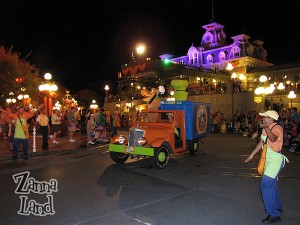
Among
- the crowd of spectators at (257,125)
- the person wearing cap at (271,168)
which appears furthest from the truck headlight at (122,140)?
the person wearing cap at (271,168)

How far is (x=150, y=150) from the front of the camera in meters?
8.49

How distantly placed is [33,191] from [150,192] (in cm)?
262

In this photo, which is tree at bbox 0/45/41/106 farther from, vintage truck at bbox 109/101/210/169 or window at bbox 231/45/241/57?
window at bbox 231/45/241/57

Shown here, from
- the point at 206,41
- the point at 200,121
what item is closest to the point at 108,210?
the point at 200,121

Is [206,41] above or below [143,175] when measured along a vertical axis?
above

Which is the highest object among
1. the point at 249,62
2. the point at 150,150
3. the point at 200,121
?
the point at 249,62

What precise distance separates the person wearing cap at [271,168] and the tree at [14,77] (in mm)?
28908

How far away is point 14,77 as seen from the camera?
1170 inches

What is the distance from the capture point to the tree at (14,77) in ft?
94.7

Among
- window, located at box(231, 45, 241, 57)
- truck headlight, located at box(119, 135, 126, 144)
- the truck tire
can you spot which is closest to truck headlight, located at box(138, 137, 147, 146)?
truck headlight, located at box(119, 135, 126, 144)

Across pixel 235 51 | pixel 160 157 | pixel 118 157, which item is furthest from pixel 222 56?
pixel 160 157

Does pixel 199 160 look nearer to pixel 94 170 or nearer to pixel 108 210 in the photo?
pixel 94 170

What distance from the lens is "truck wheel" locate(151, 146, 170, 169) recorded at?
865cm

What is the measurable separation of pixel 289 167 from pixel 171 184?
13.9 feet
